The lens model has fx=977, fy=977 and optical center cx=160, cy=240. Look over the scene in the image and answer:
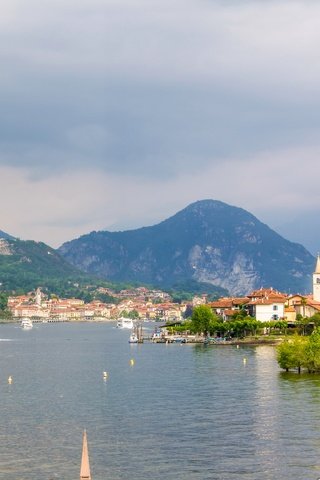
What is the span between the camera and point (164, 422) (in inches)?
2813

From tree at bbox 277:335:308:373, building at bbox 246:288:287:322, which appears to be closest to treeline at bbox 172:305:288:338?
building at bbox 246:288:287:322

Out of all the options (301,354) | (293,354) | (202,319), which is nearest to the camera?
(301,354)

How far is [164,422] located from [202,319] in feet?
369

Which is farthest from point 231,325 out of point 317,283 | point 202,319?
point 317,283

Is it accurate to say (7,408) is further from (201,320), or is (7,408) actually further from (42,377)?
(201,320)

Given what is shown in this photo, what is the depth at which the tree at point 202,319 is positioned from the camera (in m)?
183

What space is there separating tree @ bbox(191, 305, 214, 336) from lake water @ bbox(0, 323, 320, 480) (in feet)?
196

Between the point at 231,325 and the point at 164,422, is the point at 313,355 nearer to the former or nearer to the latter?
the point at 164,422

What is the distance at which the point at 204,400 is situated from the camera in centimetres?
8388

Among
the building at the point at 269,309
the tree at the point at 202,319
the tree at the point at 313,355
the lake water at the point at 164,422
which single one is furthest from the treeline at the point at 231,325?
the tree at the point at 313,355

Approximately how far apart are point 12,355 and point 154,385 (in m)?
60.8

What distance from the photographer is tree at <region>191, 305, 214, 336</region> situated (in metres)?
183

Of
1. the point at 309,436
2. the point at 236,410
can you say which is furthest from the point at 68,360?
the point at 309,436

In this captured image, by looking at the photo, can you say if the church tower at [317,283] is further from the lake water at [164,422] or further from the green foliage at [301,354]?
the green foliage at [301,354]
